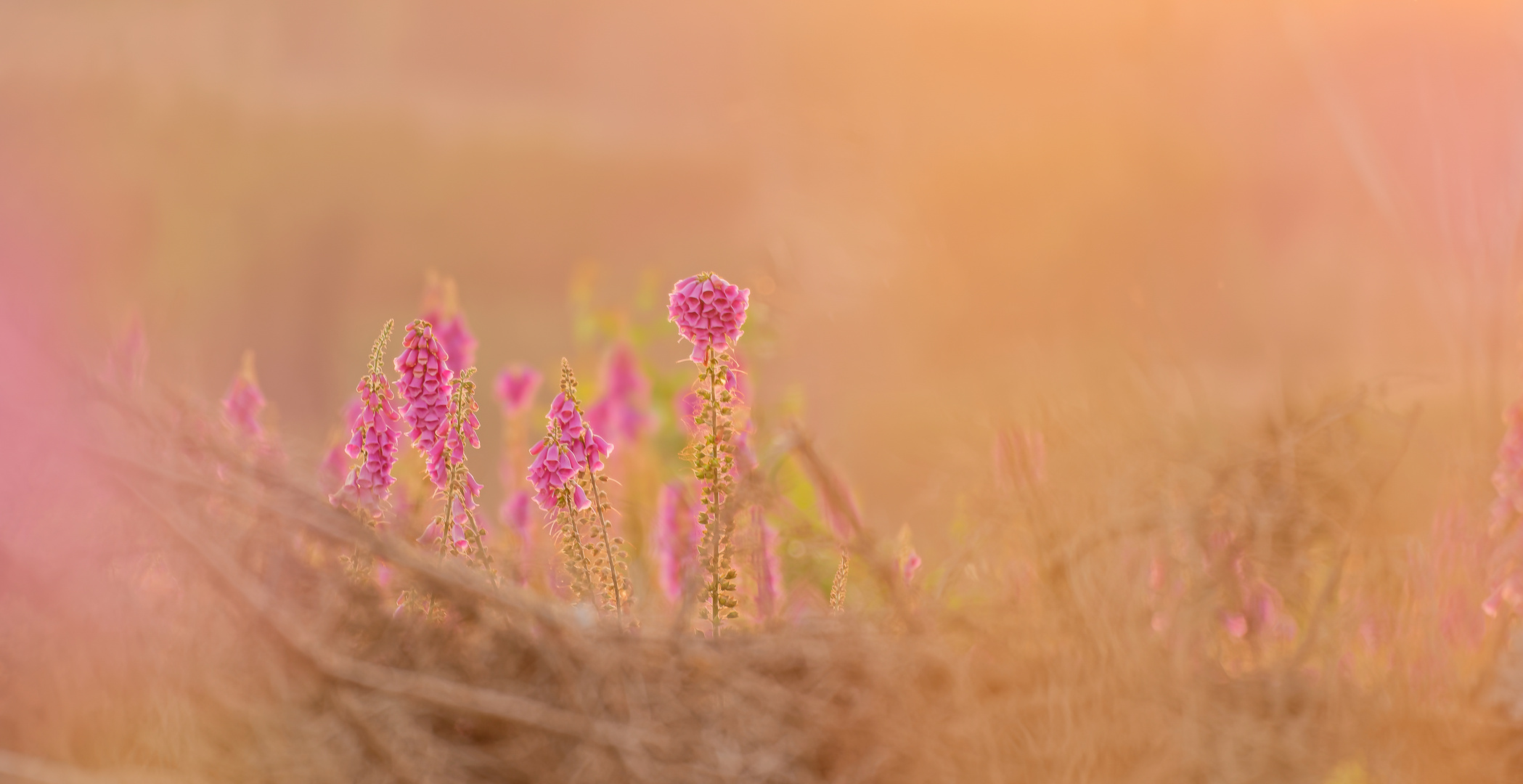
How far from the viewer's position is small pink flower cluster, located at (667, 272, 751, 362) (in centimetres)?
146

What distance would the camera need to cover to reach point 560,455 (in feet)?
5.04

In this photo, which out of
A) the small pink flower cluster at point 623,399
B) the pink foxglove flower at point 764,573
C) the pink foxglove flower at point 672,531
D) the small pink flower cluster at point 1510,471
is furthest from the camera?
the small pink flower cluster at point 623,399

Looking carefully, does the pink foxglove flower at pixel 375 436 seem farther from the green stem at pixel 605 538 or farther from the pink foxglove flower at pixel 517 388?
the pink foxglove flower at pixel 517 388

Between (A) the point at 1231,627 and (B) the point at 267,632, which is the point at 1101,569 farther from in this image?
(B) the point at 267,632

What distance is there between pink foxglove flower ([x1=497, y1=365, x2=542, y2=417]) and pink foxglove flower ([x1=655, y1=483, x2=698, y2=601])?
1.40ft

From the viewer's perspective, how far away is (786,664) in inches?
47.9

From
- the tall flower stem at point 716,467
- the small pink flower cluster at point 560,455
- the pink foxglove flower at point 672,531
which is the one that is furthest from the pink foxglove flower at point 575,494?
the pink foxglove flower at point 672,531

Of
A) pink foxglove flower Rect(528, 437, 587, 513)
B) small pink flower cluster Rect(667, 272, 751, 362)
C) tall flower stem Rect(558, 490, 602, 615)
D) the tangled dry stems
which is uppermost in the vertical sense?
small pink flower cluster Rect(667, 272, 751, 362)

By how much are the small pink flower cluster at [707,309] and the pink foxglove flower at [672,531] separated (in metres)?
0.53

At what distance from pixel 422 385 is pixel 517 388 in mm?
902

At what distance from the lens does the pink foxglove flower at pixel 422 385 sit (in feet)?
5.18

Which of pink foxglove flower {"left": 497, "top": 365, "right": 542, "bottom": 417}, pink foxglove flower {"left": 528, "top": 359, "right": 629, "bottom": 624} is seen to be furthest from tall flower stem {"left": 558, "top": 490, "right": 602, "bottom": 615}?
pink foxglove flower {"left": 497, "top": 365, "right": 542, "bottom": 417}

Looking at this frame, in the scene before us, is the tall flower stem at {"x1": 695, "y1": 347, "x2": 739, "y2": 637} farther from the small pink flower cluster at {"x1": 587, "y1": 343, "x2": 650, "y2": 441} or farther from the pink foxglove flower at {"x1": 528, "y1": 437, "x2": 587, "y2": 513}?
the small pink flower cluster at {"x1": 587, "y1": 343, "x2": 650, "y2": 441}

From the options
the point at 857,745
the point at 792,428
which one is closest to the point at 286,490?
the point at 792,428
